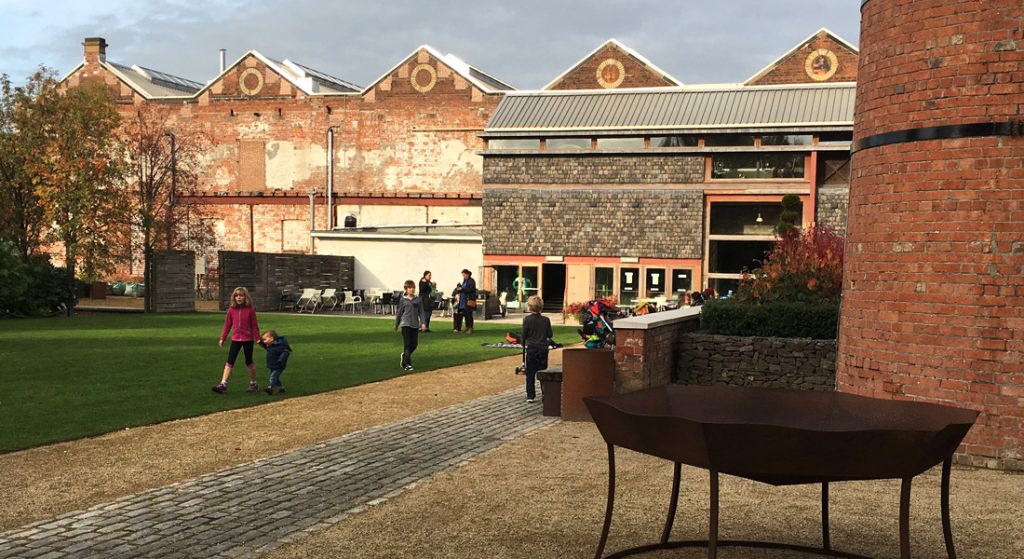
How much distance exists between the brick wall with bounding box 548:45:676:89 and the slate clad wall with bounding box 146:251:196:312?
19.3 meters

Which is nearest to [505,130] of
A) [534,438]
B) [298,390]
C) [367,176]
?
[367,176]

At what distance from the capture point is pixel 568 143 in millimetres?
36188

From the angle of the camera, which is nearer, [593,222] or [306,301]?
[306,301]

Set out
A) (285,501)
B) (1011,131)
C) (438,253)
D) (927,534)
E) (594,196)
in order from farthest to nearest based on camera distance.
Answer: (438,253) < (594,196) < (1011,131) < (285,501) < (927,534)

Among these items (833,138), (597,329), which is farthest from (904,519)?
(833,138)

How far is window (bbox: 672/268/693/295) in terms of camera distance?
3500 cm

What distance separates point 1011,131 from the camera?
332 inches

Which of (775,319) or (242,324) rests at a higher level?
(775,319)

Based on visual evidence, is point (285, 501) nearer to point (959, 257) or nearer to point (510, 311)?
point (959, 257)

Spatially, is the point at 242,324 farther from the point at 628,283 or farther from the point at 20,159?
the point at 628,283

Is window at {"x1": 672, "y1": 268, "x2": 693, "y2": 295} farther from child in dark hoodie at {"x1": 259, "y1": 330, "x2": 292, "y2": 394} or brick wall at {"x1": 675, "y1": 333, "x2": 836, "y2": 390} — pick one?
child in dark hoodie at {"x1": 259, "y1": 330, "x2": 292, "y2": 394}

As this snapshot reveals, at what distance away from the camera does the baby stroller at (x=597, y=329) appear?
13669 mm

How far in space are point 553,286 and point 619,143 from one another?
616cm

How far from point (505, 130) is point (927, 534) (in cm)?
3129
